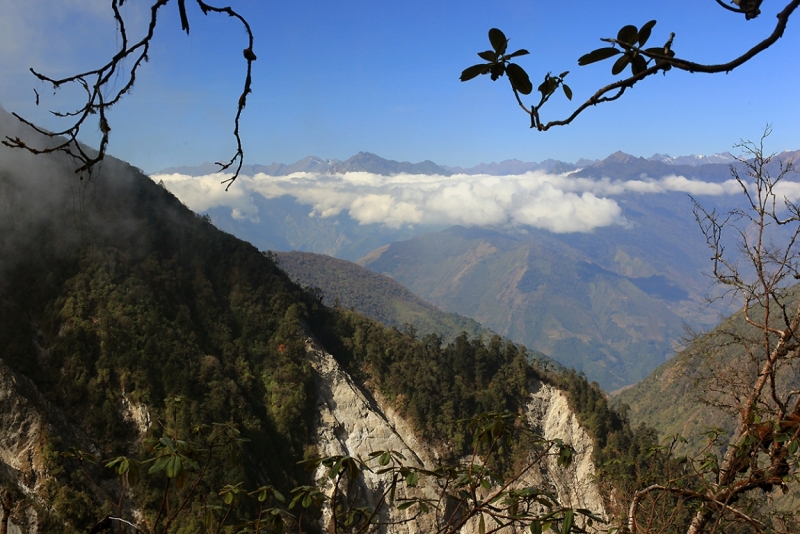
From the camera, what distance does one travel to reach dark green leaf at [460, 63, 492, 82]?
227 cm

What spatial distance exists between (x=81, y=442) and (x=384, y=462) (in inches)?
1324

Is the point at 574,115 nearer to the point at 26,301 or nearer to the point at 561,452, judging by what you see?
the point at 561,452

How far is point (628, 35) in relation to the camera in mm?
2150

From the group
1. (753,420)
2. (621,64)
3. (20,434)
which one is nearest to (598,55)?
(621,64)

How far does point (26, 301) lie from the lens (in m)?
34.8

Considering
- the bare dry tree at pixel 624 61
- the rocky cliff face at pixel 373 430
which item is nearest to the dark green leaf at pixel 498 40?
the bare dry tree at pixel 624 61

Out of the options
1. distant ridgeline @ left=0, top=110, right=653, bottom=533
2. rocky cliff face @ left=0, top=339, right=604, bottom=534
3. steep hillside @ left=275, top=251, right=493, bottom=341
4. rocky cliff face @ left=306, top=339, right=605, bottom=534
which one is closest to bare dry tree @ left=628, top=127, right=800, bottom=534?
distant ridgeline @ left=0, top=110, right=653, bottom=533

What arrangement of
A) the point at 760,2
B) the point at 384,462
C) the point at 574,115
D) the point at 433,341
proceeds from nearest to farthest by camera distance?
the point at 760,2 < the point at 574,115 < the point at 384,462 < the point at 433,341

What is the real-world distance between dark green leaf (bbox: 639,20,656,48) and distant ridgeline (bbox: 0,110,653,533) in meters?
23.2

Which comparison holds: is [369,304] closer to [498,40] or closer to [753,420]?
[753,420]

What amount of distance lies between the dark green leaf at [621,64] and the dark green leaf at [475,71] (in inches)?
21.4

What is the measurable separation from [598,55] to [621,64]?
181mm

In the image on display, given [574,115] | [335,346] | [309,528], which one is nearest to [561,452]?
[574,115]

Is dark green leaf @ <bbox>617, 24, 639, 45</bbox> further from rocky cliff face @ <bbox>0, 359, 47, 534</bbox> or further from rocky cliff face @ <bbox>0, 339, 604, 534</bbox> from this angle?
rocky cliff face @ <bbox>0, 359, 47, 534</bbox>
